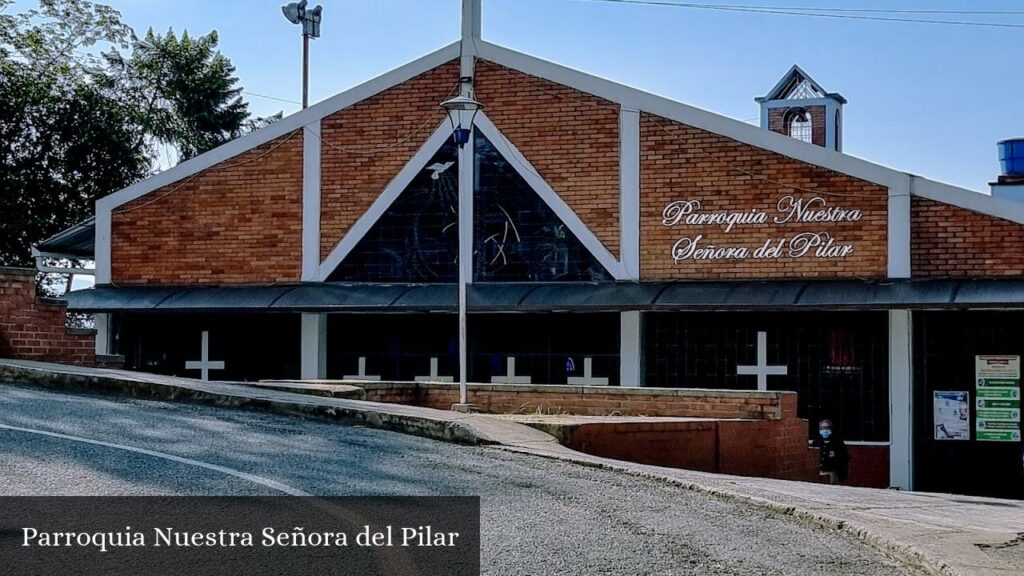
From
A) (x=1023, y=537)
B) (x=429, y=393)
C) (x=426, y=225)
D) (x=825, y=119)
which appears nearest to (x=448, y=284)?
(x=426, y=225)

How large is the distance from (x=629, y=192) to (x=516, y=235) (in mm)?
2183

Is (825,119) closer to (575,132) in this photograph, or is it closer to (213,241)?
(575,132)

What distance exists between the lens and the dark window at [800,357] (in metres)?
21.9

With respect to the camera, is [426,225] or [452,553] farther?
[426,225]

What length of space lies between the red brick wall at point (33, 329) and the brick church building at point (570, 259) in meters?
5.98

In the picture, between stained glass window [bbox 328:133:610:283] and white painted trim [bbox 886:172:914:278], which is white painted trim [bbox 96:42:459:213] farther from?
white painted trim [bbox 886:172:914:278]

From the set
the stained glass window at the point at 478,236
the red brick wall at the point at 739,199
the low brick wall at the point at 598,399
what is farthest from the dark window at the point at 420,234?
the low brick wall at the point at 598,399

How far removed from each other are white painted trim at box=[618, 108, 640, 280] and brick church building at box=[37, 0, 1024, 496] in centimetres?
4

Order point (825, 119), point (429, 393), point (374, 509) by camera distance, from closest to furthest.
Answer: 1. point (374, 509)
2. point (429, 393)
3. point (825, 119)

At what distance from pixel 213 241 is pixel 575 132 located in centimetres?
742

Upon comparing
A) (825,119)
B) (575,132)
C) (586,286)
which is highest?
(825,119)

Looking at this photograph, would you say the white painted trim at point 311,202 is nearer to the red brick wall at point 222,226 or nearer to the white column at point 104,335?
the red brick wall at point 222,226

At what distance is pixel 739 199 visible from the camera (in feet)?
74.0

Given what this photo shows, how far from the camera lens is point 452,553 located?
7.80m
